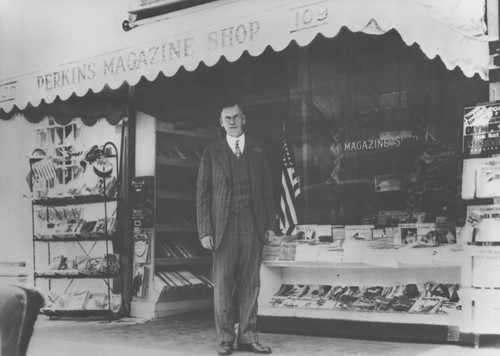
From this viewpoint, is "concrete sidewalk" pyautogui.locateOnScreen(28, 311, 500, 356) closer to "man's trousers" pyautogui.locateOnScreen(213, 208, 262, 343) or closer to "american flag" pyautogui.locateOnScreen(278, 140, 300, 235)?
"man's trousers" pyautogui.locateOnScreen(213, 208, 262, 343)

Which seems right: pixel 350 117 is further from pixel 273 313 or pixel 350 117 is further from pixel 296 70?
pixel 273 313

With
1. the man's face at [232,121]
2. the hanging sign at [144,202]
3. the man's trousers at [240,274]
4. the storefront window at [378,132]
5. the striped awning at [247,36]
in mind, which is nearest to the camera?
the striped awning at [247,36]

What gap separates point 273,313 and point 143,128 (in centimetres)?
256

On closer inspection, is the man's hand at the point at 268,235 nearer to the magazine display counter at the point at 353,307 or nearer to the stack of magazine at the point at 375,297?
the magazine display counter at the point at 353,307

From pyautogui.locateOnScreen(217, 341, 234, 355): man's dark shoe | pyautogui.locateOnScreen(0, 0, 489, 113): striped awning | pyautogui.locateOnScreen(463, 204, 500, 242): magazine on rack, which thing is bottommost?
pyautogui.locateOnScreen(217, 341, 234, 355): man's dark shoe

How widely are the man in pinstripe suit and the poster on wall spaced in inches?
61.3

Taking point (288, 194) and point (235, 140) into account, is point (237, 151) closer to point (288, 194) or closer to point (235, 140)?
point (235, 140)

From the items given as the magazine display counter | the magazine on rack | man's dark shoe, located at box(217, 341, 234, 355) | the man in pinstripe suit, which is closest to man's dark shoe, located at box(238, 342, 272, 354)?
the man in pinstripe suit

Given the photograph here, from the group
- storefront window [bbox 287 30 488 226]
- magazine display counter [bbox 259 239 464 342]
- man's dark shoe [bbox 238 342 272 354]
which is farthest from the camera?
storefront window [bbox 287 30 488 226]

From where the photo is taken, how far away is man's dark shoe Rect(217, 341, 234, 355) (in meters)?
4.80

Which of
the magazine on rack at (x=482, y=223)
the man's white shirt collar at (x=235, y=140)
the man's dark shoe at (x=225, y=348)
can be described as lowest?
→ the man's dark shoe at (x=225, y=348)

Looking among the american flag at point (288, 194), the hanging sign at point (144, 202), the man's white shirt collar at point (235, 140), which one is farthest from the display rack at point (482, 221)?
the hanging sign at point (144, 202)

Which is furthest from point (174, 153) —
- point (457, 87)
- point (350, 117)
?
point (457, 87)

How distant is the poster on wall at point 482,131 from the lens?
4.63 metres
